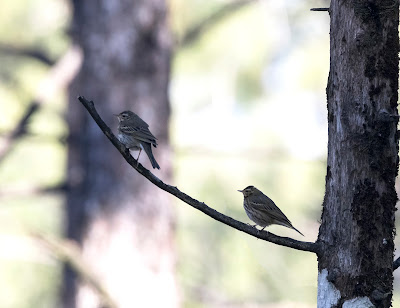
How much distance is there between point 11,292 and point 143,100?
7908 mm

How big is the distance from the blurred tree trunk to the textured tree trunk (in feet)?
13.5

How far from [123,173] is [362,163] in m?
4.43

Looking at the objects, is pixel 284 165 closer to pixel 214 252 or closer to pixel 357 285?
pixel 214 252

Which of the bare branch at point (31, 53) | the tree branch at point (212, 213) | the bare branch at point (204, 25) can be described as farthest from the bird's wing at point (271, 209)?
the bare branch at point (31, 53)

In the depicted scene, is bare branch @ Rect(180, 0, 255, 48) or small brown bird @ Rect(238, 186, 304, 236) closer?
small brown bird @ Rect(238, 186, 304, 236)

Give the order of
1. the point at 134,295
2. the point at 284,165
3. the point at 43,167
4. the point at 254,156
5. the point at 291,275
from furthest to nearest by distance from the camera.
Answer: the point at 284,165 → the point at 43,167 → the point at 291,275 → the point at 254,156 → the point at 134,295

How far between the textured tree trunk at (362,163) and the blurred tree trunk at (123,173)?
4.12 metres

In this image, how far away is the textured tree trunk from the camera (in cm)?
276

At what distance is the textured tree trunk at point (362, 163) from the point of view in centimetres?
276

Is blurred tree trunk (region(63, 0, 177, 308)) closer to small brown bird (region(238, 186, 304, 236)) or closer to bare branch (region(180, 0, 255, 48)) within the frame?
bare branch (region(180, 0, 255, 48))

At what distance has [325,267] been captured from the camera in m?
2.85

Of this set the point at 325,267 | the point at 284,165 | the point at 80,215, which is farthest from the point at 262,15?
the point at 325,267

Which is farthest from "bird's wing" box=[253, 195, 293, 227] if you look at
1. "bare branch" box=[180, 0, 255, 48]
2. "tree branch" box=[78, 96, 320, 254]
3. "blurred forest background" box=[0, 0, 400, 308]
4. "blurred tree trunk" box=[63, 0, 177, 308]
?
"blurred forest background" box=[0, 0, 400, 308]

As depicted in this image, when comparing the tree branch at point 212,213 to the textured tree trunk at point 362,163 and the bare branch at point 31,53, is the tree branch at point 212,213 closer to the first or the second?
the textured tree trunk at point 362,163
